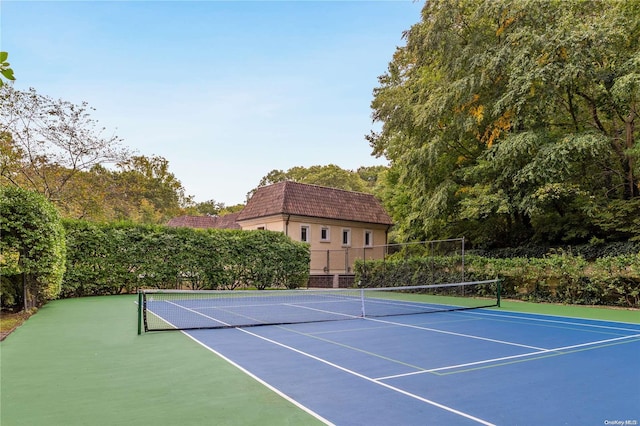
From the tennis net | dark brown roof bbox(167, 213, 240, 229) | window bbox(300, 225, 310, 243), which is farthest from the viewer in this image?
dark brown roof bbox(167, 213, 240, 229)

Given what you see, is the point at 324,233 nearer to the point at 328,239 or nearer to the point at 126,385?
the point at 328,239

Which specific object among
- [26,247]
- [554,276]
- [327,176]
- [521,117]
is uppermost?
[327,176]

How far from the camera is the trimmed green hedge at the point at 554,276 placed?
13.4 m

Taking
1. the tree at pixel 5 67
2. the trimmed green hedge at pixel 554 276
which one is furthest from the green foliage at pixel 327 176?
the tree at pixel 5 67

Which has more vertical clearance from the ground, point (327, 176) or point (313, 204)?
point (327, 176)

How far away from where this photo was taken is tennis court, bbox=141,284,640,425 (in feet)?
13.4

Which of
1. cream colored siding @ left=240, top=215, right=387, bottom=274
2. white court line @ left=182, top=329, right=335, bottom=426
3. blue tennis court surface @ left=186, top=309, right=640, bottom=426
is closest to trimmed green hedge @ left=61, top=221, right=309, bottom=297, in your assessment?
cream colored siding @ left=240, top=215, right=387, bottom=274

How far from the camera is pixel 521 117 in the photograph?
16547 millimetres

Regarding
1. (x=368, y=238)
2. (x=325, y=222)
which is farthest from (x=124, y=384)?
(x=368, y=238)

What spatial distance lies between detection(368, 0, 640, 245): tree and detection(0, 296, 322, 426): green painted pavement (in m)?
13.5

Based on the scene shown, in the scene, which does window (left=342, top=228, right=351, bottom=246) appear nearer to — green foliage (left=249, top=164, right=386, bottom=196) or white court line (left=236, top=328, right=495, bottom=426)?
green foliage (left=249, top=164, right=386, bottom=196)

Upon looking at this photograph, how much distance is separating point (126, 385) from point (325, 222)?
2416cm

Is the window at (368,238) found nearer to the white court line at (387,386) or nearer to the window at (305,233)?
the window at (305,233)

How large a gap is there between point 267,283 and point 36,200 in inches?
478
